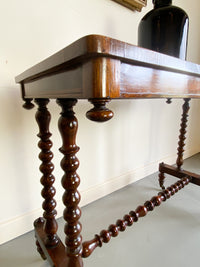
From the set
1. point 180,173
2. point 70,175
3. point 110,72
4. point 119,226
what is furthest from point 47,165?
point 180,173

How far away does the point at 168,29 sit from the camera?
66 centimetres

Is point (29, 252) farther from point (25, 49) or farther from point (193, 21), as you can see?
point (193, 21)

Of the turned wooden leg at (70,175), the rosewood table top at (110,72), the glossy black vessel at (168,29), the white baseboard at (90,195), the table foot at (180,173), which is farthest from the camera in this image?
the table foot at (180,173)

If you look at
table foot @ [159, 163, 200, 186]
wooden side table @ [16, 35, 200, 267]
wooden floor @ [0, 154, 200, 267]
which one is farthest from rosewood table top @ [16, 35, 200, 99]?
table foot @ [159, 163, 200, 186]

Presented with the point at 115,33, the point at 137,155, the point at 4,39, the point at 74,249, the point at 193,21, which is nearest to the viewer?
the point at 74,249

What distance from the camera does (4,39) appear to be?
0.66 metres

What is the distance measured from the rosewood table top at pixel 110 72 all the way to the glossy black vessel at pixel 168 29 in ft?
1.07

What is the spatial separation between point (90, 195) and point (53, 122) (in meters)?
0.53

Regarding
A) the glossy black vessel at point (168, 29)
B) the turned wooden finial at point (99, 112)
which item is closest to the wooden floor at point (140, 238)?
the turned wooden finial at point (99, 112)

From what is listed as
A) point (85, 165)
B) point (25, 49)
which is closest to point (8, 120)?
point (25, 49)

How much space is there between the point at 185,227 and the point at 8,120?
1.04 metres

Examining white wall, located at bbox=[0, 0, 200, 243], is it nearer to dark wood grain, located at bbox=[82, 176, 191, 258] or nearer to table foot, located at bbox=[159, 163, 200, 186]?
table foot, located at bbox=[159, 163, 200, 186]

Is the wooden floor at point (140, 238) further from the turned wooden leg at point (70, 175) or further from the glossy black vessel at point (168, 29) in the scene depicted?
the glossy black vessel at point (168, 29)

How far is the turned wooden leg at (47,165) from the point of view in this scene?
0.59m
